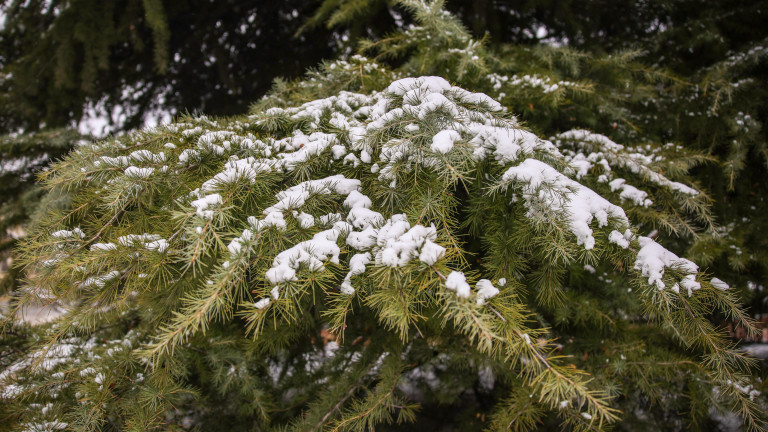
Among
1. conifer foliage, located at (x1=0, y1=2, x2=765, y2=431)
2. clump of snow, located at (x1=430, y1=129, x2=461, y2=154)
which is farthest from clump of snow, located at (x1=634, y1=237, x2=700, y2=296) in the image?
clump of snow, located at (x1=430, y1=129, x2=461, y2=154)

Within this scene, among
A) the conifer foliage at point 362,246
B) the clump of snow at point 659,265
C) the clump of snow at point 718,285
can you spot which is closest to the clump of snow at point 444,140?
the conifer foliage at point 362,246

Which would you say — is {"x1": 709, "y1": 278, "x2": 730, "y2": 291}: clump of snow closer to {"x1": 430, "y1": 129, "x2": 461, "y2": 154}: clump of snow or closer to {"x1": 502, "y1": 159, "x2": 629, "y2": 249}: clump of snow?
{"x1": 502, "y1": 159, "x2": 629, "y2": 249}: clump of snow

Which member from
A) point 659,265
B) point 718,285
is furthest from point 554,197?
point 718,285

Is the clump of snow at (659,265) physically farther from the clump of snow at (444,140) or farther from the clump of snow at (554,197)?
the clump of snow at (444,140)

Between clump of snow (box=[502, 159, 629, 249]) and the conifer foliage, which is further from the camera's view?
clump of snow (box=[502, 159, 629, 249])

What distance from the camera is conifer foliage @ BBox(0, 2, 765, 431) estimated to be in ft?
2.47

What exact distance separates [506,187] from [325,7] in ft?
5.46

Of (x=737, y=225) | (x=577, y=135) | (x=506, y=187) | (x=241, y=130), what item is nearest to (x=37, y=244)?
(x=241, y=130)

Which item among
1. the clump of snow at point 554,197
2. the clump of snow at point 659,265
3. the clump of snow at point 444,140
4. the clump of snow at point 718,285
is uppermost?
the clump of snow at point 444,140

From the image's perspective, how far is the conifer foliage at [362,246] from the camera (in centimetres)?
75

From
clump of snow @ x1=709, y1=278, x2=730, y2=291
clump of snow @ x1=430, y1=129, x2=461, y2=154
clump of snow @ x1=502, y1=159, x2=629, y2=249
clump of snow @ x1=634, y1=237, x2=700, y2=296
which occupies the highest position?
clump of snow @ x1=430, y1=129, x2=461, y2=154

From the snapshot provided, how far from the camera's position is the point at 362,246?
821 mm

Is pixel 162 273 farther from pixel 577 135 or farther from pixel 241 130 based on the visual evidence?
pixel 577 135

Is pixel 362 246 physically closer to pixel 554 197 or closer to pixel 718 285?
pixel 554 197
